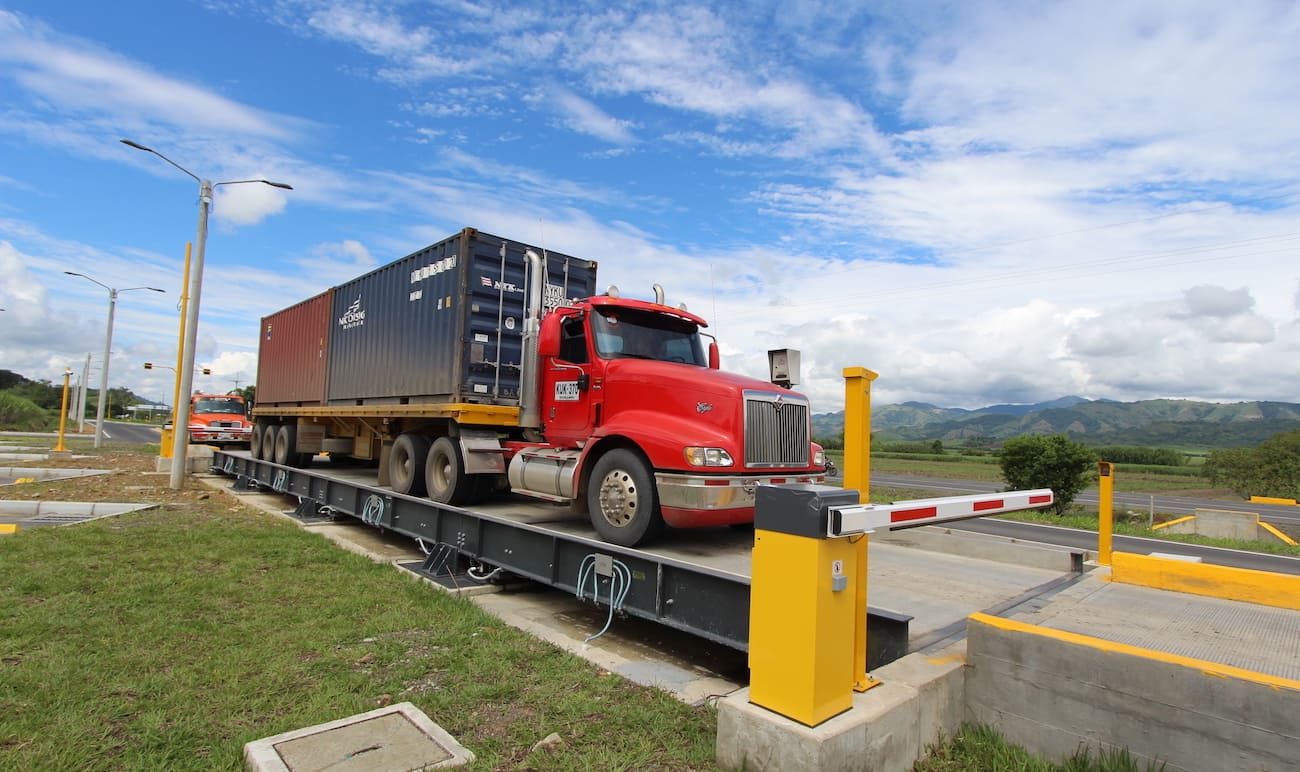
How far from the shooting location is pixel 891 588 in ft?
15.3

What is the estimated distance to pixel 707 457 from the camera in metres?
5.30

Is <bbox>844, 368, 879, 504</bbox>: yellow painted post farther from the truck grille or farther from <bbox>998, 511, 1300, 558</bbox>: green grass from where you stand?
<bbox>998, 511, 1300, 558</bbox>: green grass

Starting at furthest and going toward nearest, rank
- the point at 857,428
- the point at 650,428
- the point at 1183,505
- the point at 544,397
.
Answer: the point at 1183,505
the point at 544,397
the point at 650,428
the point at 857,428

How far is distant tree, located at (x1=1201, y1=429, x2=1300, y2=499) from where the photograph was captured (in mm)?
Answer: 34562

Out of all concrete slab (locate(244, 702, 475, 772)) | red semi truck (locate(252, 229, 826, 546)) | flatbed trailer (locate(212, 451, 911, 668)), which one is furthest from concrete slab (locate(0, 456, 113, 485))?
concrete slab (locate(244, 702, 475, 772))

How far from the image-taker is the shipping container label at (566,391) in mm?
6945

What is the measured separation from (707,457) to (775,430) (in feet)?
2.52

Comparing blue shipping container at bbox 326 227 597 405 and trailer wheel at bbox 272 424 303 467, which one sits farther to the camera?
trailer wheel at bbox 272 424 303 467

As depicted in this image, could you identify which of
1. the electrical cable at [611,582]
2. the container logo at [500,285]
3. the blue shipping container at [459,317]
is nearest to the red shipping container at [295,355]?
the blue shipping container at [459,317]

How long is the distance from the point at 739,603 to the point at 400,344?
7.19 metres

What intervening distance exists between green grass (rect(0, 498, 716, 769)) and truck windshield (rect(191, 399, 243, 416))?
18279 millimetres

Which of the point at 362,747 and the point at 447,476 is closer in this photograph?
the point at 362,747

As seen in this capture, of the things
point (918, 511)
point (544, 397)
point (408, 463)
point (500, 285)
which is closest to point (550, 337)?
point (544, 397)

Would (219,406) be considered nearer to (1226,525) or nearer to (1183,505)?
(1226,525)
